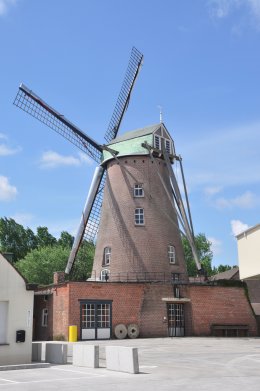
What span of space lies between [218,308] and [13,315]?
18.8 m

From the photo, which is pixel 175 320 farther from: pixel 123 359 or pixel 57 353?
pixel 123 359

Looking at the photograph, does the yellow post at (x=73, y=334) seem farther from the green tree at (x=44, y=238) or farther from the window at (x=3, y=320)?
the green tree at (x=44, y=238)

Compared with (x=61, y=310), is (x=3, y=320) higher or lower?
lower

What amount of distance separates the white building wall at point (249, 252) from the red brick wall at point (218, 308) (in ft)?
29.2

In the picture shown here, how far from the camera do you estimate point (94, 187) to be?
36.4m

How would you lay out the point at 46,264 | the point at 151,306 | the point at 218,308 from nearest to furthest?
the point at 151,306 < the point at 218,308 < the point at 46,264

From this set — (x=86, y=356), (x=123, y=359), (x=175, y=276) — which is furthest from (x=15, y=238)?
(x=123, y=359)

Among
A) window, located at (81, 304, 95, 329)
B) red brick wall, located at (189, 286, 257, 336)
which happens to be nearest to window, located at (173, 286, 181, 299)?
red brick wall, located at (189, 286, 257, 336)

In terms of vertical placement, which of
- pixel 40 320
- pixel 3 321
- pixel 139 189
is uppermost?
pixel 139 189

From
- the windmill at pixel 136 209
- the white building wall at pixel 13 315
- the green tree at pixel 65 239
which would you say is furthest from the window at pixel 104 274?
the green tree at pixel 65 239

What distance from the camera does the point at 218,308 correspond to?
31.4 m

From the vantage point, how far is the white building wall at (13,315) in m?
15.2

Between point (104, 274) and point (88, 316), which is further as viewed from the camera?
point (104, 274)

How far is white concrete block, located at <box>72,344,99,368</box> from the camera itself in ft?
47.9
